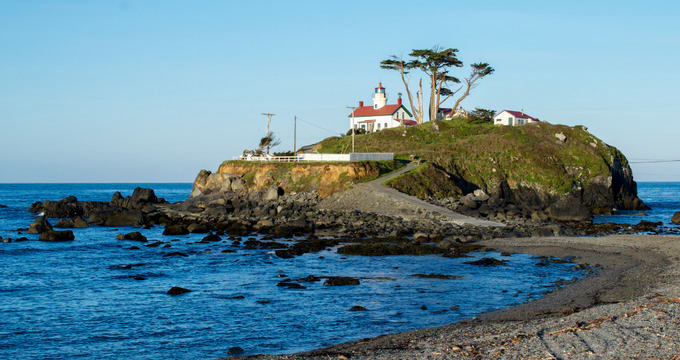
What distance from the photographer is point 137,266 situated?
29.4 meters

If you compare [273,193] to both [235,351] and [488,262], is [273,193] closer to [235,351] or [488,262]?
[488,262]

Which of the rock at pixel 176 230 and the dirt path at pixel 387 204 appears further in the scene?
the dirt path at pixel 387 204

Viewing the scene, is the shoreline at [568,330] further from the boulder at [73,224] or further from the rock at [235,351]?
the boulder at [73,224]

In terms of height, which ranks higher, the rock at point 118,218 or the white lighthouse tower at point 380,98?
the white lighthouse tower at point 380,98

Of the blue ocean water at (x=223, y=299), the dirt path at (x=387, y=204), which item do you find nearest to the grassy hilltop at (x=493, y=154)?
the dirt path at (x=387, y=204)

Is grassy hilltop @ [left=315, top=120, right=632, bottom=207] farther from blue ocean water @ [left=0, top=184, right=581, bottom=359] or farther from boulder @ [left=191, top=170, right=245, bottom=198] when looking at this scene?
blue ocean water @ [left=0, top=184, right=581, bottom=359]

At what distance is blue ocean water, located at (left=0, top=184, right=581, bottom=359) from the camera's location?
15773 millimetres

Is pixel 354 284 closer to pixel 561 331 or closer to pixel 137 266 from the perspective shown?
pixel 561 331

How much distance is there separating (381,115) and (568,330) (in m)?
84.8

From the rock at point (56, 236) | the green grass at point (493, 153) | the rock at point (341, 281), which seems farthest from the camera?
the green grass at point (493, 153)

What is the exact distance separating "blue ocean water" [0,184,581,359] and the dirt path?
1362 centimetres

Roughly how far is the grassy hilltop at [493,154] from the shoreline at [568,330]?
3786 cm

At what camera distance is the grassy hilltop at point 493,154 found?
6669 cm

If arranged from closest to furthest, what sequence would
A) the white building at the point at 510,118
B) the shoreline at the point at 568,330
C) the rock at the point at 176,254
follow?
the shoreline at the point at 568,330 < the rock at the point at 176,254 < the white building at the point at 510,118
